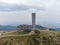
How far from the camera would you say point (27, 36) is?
2709 inches

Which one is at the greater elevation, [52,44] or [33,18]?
[33,18]

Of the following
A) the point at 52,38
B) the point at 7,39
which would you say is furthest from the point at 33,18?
the point at 7,39

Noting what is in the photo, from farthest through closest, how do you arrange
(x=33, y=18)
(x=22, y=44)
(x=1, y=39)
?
(x=33, y=18)
(x=22, y=44)
(x=1, y=39)

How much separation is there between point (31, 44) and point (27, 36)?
179 inches

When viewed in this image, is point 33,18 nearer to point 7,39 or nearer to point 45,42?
point 45,42

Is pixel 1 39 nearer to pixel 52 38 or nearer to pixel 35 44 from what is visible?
pixel 35 44

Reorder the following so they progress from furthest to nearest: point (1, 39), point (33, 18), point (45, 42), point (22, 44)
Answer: point (33, 18), point (45, 42), point (22, 44), point (1, 39)

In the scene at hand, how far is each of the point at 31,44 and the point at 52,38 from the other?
1068 centimetres

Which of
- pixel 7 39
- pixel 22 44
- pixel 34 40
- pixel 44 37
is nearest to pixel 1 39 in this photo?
pixel 7 39

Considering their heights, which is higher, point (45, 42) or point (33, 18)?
point (33, 18)

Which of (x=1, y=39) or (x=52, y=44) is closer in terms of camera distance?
(x=1, y=39)

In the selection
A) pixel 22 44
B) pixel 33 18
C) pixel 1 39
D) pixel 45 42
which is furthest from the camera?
pixel 33 18

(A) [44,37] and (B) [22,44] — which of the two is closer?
(B) [22,44]

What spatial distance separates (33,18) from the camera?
309ft
